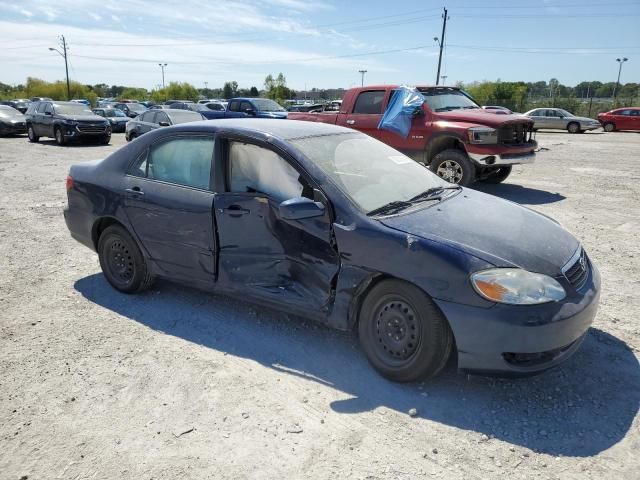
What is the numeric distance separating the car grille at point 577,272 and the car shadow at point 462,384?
0.64 metres

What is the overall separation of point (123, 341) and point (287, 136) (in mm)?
1983

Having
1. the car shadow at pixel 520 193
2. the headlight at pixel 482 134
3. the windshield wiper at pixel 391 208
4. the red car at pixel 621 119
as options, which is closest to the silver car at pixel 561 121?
the red car at pixel 621 119

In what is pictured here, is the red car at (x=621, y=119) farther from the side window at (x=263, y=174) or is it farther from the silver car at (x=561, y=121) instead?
the side window at (x=263, y=174)

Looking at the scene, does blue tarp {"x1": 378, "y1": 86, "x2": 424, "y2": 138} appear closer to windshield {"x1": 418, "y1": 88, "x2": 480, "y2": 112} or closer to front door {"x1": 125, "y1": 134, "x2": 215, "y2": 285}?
windshield {"x1": 418, "y1": 88, "x2": 480, "y2": 112}

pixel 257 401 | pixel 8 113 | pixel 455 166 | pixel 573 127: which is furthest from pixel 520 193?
pixel 8 113

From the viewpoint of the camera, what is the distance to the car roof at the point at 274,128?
3751 mm

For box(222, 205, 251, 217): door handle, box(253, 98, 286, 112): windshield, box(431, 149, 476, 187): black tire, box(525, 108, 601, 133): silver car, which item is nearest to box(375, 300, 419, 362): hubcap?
box(222, 205, 251, 217): door handle

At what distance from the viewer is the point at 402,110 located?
Answer: 9.44 meters

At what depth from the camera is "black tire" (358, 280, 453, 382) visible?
114 inches

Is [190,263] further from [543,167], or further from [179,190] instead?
[543,167]


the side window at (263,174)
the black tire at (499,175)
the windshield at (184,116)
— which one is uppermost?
the windshield at (184,116)

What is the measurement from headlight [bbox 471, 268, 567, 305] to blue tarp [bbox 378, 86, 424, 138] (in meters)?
7.01

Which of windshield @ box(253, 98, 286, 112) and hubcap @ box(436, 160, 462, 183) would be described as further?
windshield @ box(253, 98, 286, 112)

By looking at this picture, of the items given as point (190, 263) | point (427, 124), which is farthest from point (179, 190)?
point (427, 124)
